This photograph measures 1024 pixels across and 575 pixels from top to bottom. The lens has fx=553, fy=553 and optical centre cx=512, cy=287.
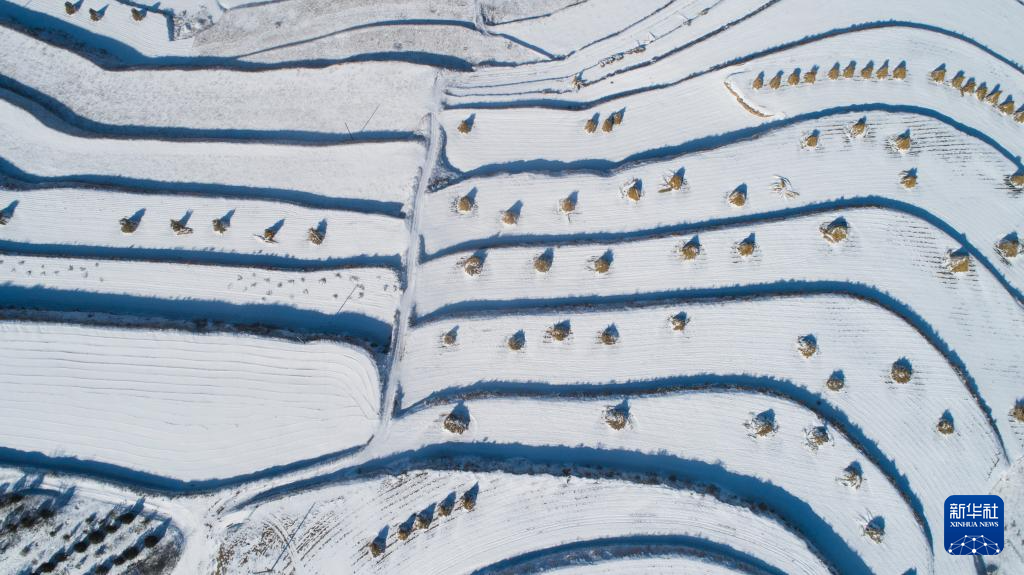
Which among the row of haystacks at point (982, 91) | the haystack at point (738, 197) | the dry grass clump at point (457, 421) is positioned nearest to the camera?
the dry grass clump at point (457, 421)

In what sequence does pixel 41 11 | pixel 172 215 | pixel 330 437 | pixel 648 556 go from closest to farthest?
pixel 648 556, pixel 330 437, pixel 172 215, pixel 41 11

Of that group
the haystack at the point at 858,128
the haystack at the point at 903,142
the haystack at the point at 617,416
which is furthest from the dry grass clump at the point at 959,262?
the haystack at the point at 617,416

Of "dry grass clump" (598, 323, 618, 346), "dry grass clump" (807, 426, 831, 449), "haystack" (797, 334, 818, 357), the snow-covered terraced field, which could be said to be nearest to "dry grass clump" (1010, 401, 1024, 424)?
the snow-covered terraced field

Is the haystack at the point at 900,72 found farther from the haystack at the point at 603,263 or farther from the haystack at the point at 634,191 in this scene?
the haystack at the point at 603,263

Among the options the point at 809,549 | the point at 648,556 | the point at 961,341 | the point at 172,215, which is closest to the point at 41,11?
the point at 172,215

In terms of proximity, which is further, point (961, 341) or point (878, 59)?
point (878, 59)

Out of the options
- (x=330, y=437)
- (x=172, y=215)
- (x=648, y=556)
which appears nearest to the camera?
(x=648, y=556)

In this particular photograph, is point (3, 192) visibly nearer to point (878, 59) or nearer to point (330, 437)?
point (330, 437)
